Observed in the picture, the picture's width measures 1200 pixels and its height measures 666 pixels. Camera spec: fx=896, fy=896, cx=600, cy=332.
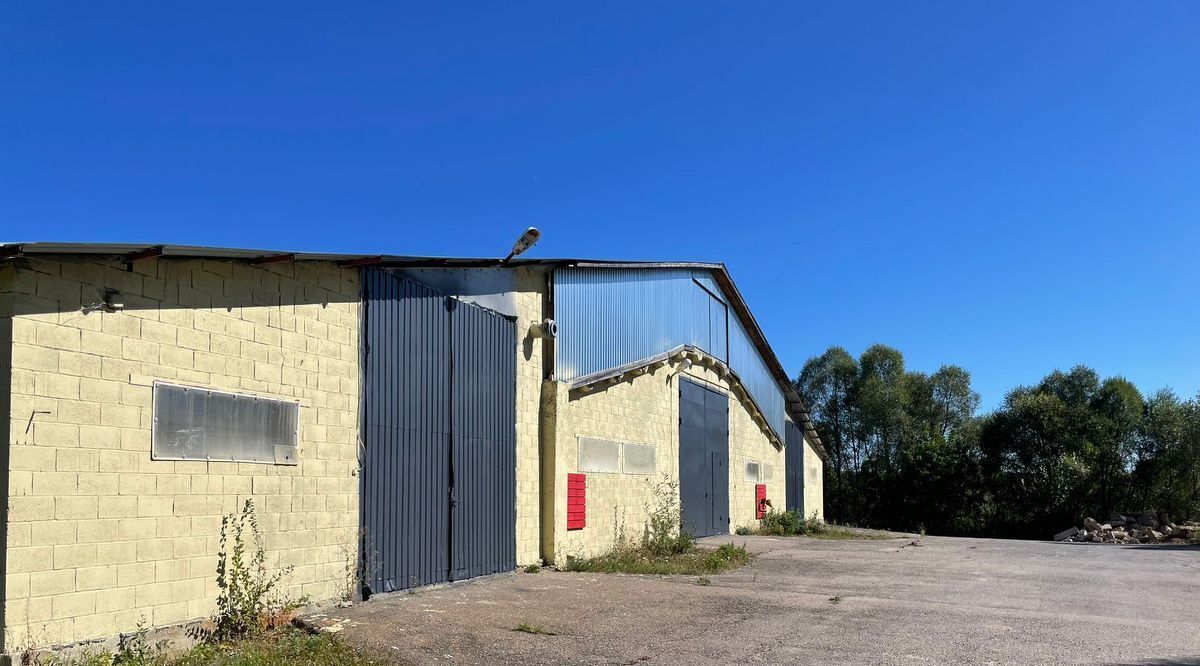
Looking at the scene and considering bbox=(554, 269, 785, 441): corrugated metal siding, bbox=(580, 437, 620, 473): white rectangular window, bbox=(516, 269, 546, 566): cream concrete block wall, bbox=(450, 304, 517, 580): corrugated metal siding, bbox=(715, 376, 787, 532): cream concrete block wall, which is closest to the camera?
bbox=(450, 304, 517, 580): corrugated metal siding

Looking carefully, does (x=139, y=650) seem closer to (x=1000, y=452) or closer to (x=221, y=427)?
(x=221, y=427)

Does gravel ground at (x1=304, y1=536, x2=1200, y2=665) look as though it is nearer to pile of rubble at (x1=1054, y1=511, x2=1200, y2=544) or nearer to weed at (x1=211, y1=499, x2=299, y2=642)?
weed at (x1=211, y1=499, x2=299, y2=642)

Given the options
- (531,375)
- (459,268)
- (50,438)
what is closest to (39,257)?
(50,438)

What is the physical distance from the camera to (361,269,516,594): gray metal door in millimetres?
10828

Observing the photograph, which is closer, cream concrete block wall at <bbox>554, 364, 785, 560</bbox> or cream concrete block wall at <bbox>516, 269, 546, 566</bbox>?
cream concrete block wall at <bbox>516, 269, 546, 566</bbox>

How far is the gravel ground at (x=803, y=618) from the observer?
8.25m

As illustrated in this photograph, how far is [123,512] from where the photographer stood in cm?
740

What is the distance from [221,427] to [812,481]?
3225cm

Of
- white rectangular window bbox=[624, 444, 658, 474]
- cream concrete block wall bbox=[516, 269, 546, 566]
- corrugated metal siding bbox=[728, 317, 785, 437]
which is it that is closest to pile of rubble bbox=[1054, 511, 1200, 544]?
corrugated metal siding bbox=[728, 317, 785, 437]

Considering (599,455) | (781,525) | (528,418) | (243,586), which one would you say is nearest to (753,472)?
(781,525)

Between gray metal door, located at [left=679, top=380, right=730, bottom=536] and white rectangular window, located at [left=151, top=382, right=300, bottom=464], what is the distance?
496 inches

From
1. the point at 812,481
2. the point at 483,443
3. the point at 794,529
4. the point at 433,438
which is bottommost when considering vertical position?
the point at 794,529

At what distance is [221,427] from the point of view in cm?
848

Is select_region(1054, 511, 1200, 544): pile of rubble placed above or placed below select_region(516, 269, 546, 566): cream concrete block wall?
below
